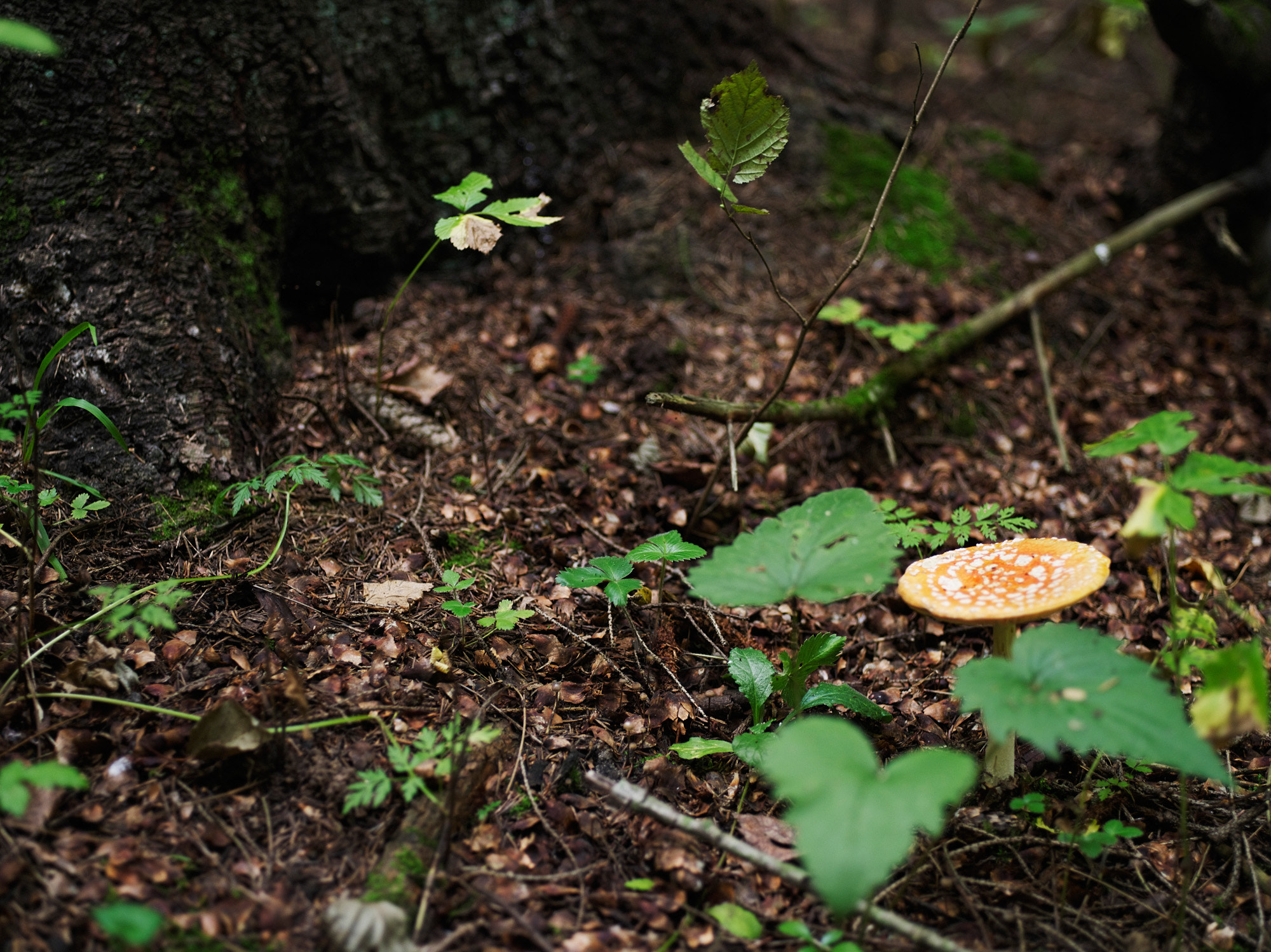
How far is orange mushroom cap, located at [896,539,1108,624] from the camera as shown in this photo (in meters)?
1.99

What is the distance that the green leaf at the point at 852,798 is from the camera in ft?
4.77

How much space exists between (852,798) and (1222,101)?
617 cm

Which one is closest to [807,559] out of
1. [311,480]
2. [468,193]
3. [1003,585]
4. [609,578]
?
[1003,585]

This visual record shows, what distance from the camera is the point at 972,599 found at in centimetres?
207

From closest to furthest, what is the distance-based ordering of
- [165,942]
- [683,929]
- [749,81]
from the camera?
[165,942] < [683,929] < [749,81]

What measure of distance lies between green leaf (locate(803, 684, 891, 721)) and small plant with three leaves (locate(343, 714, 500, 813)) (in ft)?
3.54

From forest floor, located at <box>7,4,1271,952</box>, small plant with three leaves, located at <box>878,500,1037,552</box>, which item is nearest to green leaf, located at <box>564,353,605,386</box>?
forest floor, located at <box>7,4,1271,952</box>

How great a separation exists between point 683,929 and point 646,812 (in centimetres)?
29

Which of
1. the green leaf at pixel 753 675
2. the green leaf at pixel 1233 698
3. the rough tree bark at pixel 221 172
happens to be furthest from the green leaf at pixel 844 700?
the rough tree bark at pixel 221 172

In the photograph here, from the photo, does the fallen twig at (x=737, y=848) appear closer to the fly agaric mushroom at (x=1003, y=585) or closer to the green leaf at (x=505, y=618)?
the green leaf at (x=505, y=618)

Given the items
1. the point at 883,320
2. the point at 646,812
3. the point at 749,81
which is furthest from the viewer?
the point at 883,320

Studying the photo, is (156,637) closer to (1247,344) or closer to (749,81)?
(749,81)

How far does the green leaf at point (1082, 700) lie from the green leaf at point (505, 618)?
1383 mm

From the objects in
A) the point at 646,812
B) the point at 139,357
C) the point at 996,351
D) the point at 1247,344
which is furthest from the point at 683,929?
the point at 1247,344
